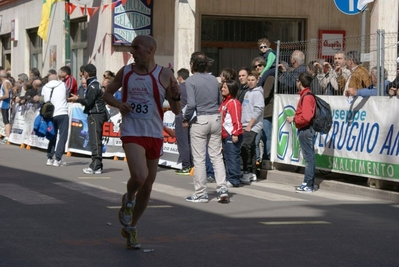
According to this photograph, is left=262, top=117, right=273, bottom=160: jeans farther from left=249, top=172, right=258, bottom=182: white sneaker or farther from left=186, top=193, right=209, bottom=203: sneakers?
left=186, top=193, right=209, bottom=203: sneakers

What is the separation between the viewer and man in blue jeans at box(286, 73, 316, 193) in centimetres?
1355

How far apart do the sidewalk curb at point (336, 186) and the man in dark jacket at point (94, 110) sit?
3.03m

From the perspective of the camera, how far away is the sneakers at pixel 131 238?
8.20 meters

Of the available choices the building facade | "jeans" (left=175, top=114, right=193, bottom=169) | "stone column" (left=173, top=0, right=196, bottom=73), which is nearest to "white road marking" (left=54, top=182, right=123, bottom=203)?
"jeans" (left=175, top=114, right=193, bottom=169)

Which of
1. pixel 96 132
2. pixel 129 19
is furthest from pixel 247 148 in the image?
pixel 129 19

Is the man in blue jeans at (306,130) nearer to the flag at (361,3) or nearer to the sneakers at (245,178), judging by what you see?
the sneakers at (245,178)

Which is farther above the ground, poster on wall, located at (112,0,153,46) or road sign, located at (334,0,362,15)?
poster on wall, located at (112,0,153,46)

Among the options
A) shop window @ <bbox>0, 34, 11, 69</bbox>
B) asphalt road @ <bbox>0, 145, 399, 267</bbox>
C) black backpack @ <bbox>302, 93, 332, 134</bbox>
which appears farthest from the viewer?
shop window @ <bbox>0, 34, 11, 69</bbox>

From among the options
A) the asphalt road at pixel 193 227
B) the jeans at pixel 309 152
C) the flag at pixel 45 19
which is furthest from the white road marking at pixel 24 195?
the flag at pixel 45 19

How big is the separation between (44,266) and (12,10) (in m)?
29.4

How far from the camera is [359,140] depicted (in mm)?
13609

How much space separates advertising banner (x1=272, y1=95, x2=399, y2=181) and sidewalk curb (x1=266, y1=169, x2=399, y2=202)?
207 mm

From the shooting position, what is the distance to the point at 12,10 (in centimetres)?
3547

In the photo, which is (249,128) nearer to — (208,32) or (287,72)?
(287,72)
